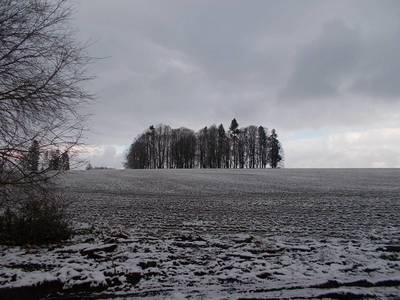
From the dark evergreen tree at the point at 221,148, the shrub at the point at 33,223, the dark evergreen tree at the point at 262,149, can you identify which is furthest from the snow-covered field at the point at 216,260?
the dark evergreen tree at the point at 262,149

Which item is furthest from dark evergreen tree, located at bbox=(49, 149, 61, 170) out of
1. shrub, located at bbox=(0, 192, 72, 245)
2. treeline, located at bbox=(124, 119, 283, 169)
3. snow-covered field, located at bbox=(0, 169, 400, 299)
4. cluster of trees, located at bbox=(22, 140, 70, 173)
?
treeline, located at bbox=(124, 119, 283, 169)

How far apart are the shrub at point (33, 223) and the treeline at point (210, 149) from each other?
3800 inches

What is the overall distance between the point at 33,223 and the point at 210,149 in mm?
98739

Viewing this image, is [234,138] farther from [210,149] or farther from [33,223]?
[33,223]

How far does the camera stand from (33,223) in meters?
9.85

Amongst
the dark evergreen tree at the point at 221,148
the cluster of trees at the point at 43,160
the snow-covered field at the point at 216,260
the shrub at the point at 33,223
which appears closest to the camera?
the snow-covered field at the point at 216,260

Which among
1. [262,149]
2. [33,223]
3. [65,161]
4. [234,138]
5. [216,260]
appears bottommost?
[216,260]

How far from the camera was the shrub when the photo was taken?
974cm

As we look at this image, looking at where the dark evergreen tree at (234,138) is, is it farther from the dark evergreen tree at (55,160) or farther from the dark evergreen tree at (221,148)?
the dark evergreen tree at (55,160)

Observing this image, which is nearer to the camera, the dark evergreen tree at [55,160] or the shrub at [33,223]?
the dark evergreen tree at [55,160]

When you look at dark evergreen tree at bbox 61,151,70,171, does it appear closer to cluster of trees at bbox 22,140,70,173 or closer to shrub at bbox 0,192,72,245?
cluster of trees at bbox 22,140,70,173

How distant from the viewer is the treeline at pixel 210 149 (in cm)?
10731

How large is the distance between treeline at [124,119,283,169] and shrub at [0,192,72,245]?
3800 inches

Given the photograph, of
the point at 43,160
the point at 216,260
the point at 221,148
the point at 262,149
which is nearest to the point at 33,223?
the point at 43,160
